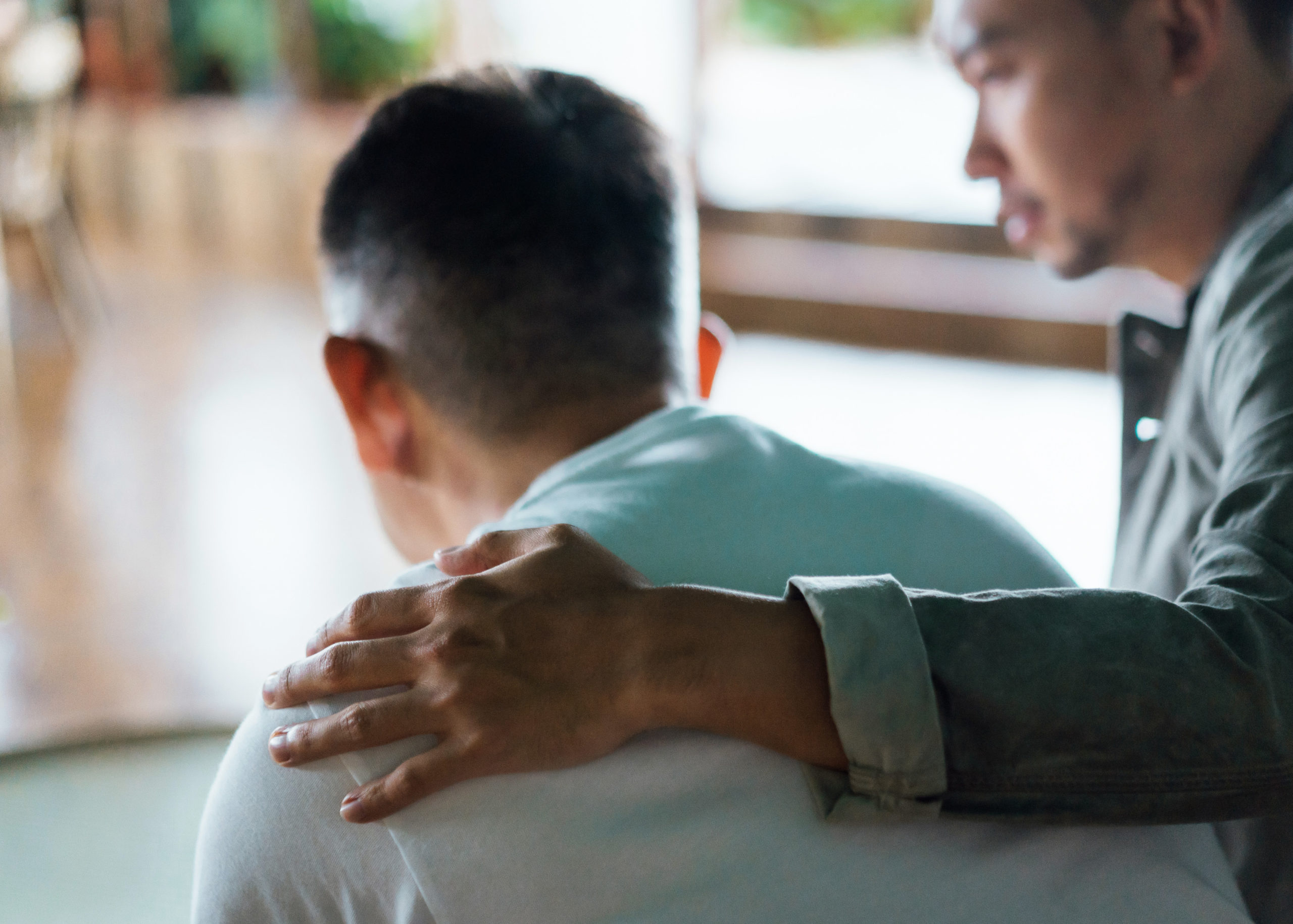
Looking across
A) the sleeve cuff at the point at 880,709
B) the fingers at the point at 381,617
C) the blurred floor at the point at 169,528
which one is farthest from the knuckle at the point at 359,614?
the blurred floor at the point at 169,528

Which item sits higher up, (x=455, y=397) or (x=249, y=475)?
(x=455, y=397)

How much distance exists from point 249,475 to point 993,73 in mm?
2682

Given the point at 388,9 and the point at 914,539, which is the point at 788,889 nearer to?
the point at 914,539

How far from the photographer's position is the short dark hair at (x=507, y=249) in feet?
2.68

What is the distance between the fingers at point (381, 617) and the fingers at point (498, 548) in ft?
0.09

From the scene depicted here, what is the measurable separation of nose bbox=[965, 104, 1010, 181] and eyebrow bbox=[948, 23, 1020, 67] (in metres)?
0.09

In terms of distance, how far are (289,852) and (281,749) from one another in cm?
5

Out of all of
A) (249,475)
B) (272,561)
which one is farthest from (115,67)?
(272,561)

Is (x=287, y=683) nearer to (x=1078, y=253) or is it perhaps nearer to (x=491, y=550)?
(x=491, y=550)

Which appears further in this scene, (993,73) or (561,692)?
(993,73)

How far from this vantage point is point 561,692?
569 mm

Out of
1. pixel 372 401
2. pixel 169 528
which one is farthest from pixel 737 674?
pixel 169 528

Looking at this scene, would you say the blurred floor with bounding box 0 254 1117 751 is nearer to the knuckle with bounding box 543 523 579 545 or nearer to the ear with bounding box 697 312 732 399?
the ear with bounding box 697 312 732 399

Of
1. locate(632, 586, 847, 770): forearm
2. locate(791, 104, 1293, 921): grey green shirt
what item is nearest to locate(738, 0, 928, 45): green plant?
locate(791, 104, 1293, 921): grey green shirt
